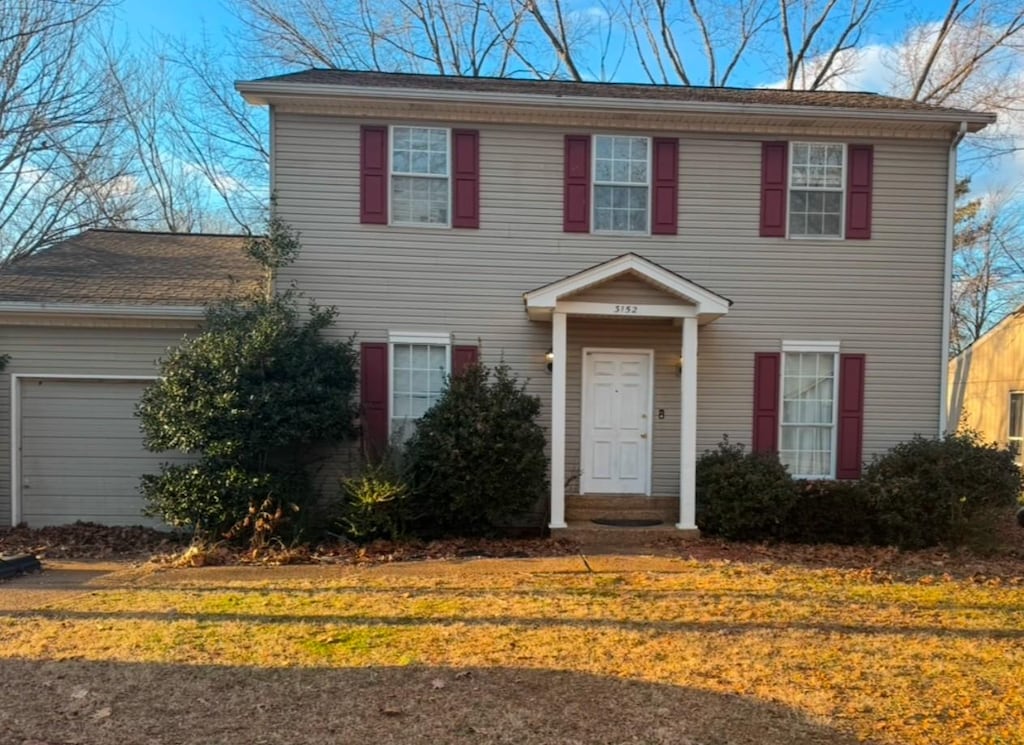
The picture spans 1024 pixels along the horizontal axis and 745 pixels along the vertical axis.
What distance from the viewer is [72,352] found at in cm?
917

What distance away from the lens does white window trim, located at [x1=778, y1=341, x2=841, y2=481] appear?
9656mm

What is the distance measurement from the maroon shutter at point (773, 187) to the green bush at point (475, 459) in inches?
168

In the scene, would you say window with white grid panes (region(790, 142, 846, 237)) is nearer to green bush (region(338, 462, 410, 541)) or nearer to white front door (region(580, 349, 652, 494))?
white front door (region(580, 349, 652, 494))

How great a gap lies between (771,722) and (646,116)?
25.8ft

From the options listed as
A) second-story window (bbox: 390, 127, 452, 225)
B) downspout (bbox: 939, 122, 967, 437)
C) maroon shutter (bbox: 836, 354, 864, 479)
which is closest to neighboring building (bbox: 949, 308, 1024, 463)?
downspout (bbox: 939, 122, 967, 437)

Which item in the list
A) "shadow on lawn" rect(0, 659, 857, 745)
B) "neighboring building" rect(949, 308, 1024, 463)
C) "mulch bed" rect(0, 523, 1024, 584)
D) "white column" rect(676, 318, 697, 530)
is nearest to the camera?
"shadow on lawn" rect(0, 659, 857, 745)

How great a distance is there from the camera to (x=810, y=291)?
31.8 ft

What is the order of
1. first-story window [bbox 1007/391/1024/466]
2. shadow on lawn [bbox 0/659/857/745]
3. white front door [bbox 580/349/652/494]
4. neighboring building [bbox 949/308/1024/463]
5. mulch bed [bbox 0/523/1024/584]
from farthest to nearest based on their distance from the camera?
neighboring building [bbox 949/308/1024/463] < first-story window [bbox 1007/391/1024/466] < white front door [bbox 580/349/652/494] < mulch bed [bbox 0/523/1024/584] < shadow on lawn [bbox 0/659/857/745]

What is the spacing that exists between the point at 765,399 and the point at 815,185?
310 cm

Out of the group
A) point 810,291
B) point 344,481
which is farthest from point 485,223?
point 810,291

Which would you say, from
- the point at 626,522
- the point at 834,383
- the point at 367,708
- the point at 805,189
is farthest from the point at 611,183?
the point at 367,708

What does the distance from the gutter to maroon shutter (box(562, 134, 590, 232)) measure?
16.5ft

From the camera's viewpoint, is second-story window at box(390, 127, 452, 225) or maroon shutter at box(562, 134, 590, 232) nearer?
second-story window at box(390, 127, 452, 225)

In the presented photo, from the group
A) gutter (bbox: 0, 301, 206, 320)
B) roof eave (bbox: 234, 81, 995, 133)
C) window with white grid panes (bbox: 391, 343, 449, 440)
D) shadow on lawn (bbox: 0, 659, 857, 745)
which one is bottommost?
shadow on lawn (bbox: 0, 659, 857, 745)
